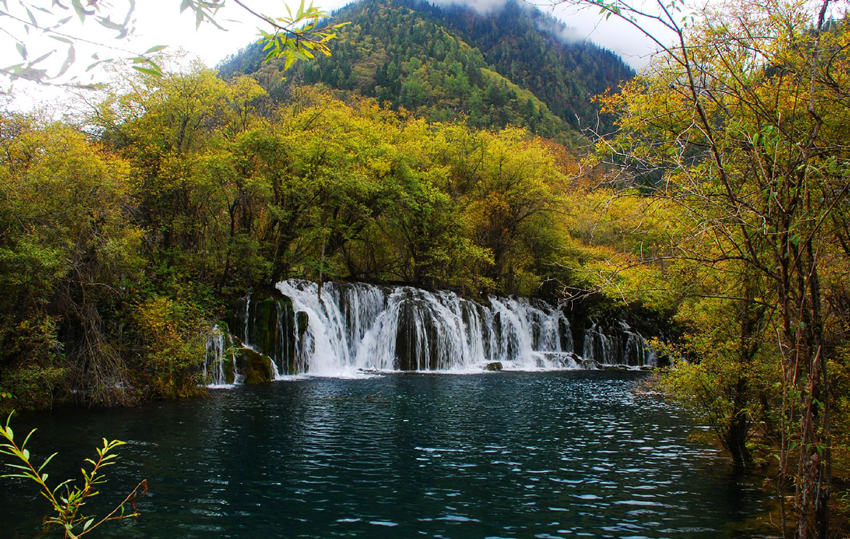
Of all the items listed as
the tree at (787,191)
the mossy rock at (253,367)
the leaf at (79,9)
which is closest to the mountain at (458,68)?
the mossy rock at (253,367)

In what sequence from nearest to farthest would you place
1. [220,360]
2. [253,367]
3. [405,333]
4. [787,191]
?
[787,191]
[220,360]
[253,367]
[405,333]

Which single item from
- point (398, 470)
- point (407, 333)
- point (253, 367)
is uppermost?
point (407, 333)

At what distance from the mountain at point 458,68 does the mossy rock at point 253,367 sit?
30.2 meters

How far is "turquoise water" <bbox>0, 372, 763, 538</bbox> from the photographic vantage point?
24.8 ft

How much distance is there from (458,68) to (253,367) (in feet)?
267

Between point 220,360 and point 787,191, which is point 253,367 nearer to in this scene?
point 220,360

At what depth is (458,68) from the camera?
93.0 metres

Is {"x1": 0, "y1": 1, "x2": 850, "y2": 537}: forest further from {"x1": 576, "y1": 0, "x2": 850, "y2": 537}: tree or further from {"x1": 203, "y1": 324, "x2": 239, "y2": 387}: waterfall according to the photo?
{"x1": 203, "y1": 324, "x2": 239, "y2": 387}: waterfall

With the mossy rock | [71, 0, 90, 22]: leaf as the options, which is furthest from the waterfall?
[71, 0, 90, 22]: leaf

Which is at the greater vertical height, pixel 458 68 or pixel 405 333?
pixel 458 68

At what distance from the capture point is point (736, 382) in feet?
28.5

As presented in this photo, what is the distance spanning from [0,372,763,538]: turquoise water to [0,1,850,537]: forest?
1.44 m

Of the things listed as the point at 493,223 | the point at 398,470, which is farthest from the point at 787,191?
the point at 493,223

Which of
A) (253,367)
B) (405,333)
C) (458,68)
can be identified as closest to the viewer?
(253,367)
